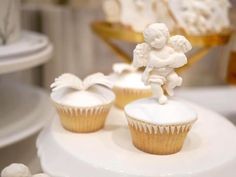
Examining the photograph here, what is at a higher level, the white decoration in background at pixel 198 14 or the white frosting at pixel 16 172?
the white decoration in background at pixel 198 14

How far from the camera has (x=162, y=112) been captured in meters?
0.58

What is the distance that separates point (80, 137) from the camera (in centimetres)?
66

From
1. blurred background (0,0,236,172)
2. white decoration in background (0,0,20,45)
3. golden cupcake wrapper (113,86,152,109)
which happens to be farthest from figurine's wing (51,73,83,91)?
blurred background (0,0,236,172)

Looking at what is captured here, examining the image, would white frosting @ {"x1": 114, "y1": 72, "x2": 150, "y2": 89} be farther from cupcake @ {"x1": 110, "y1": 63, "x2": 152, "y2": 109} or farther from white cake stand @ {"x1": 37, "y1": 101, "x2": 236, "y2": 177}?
white cake stand @ {"x1": 37, "y1": 101, "x2": 236, "y2": 177}

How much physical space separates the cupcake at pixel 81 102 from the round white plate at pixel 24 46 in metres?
0.16

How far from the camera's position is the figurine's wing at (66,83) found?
666 millimetres

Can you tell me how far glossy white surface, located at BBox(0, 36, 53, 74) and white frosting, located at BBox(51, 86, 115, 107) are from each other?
13 centimetres

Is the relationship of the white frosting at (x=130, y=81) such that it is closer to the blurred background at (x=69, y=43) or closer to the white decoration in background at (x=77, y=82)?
the white decoration in background at (x=77, y=82)

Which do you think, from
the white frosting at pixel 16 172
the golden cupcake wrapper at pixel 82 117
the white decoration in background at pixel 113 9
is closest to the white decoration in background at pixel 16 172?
the white frosting at pixel 16 172

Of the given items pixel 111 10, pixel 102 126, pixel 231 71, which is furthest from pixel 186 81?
pixel 102 126

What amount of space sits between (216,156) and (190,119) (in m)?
0.07

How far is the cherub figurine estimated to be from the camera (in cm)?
57

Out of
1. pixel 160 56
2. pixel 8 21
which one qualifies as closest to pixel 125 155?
pixel 160 56

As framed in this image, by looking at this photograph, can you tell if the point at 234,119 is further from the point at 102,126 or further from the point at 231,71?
the point at 102,126
